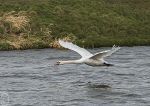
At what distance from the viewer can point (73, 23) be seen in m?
44.5

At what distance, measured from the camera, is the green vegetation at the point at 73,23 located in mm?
38750

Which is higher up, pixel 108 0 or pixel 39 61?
pixel 108 0

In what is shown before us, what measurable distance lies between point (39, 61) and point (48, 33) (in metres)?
8.87

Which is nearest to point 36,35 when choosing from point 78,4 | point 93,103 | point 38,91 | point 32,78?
point 78,4

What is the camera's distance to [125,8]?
50.7 meters

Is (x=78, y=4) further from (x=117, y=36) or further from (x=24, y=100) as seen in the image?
(x=24, y=100)

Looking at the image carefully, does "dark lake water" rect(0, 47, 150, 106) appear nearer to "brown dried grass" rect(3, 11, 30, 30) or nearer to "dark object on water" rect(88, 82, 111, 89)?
"dark object on water" rect(88, 82, 111, 89)

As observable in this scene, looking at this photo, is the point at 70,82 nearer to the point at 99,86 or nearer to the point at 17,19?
the point at 99,86

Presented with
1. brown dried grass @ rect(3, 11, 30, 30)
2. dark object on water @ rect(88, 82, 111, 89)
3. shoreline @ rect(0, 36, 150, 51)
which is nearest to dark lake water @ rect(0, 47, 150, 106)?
dark object on water @ rect(88, 82, 111, 89)

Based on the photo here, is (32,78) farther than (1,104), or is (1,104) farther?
(32,78)

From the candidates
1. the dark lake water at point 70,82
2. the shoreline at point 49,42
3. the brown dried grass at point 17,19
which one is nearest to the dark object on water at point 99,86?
the dark lake water at point 70,82

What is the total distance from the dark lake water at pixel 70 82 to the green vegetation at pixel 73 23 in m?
5.12

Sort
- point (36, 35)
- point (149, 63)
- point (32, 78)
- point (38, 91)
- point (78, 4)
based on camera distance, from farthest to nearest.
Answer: point (78, 4) → point (36, 35) → point (149, 63) → point (32, 78) → point (38, 91)

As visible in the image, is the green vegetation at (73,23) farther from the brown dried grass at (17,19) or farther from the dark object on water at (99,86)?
the dark object on water at (99,86)
